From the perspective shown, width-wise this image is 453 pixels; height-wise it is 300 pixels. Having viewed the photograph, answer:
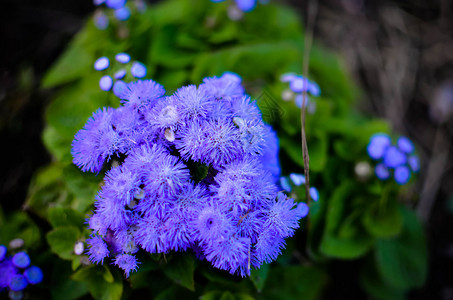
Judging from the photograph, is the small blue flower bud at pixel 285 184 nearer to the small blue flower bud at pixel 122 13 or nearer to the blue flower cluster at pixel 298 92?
the blue flower cluster at pixel 298 92

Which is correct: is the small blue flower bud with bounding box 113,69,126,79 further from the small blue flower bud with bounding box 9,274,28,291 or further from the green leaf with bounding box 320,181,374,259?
the green leaf with bounding box 320,181,374,259

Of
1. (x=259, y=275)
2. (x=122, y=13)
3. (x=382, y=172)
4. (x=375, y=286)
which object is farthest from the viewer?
(x=375, y=286)

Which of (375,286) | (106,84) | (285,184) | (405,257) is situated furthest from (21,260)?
(405,257)

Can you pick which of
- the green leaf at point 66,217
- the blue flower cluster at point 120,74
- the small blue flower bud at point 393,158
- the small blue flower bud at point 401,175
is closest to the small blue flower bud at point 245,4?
the blue flower cluster at point 120,74

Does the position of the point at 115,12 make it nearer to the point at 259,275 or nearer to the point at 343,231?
the point at 259,275

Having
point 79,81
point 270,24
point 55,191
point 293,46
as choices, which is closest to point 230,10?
point 270,24

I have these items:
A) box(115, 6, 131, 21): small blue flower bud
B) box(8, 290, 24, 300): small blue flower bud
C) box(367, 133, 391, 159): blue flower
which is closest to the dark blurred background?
box(367, 133, 391, 159): blue flower
